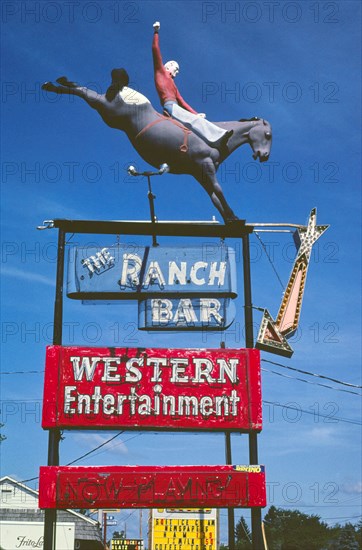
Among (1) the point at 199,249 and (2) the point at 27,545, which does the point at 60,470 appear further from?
(2) the point at 27,545

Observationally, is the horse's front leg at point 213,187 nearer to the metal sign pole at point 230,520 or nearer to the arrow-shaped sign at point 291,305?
the arrow-shaped sign at point 291,305

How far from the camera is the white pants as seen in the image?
49.2 ft

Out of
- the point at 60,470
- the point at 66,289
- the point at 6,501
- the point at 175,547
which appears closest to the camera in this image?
the point at 60,470

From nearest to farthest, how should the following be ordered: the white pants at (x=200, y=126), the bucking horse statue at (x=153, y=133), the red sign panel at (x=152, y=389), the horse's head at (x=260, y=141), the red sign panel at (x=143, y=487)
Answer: the red sign panel at (x=143, y=487)
the red sign panel at (x=152, y=389)
the bucking horse statue at (x=153, y=133)
the white pants at (x=200, y=126)
the horse's head at (x=260, y=141)

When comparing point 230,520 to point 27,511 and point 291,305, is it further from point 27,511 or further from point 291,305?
point 27,511

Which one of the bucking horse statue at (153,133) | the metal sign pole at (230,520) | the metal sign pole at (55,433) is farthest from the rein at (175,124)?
the metal sign pole at (230,520)

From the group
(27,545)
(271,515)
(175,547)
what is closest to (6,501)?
(27,545)

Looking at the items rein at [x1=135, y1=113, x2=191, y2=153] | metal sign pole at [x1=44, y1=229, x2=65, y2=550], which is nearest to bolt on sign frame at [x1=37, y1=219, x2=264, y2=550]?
metal sign pole at [x1=44, y1=229, x2=65, y2=550]

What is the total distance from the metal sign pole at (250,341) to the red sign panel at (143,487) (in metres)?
0.39

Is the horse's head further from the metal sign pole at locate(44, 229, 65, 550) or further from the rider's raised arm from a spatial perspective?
the metal sign pole at locate(44, 229, 65, 550)

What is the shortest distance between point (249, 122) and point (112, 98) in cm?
289

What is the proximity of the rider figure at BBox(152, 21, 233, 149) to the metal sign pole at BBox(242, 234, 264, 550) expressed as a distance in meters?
2.07

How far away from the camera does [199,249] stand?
14664 millimetres

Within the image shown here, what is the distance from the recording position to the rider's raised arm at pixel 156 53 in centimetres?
1552
